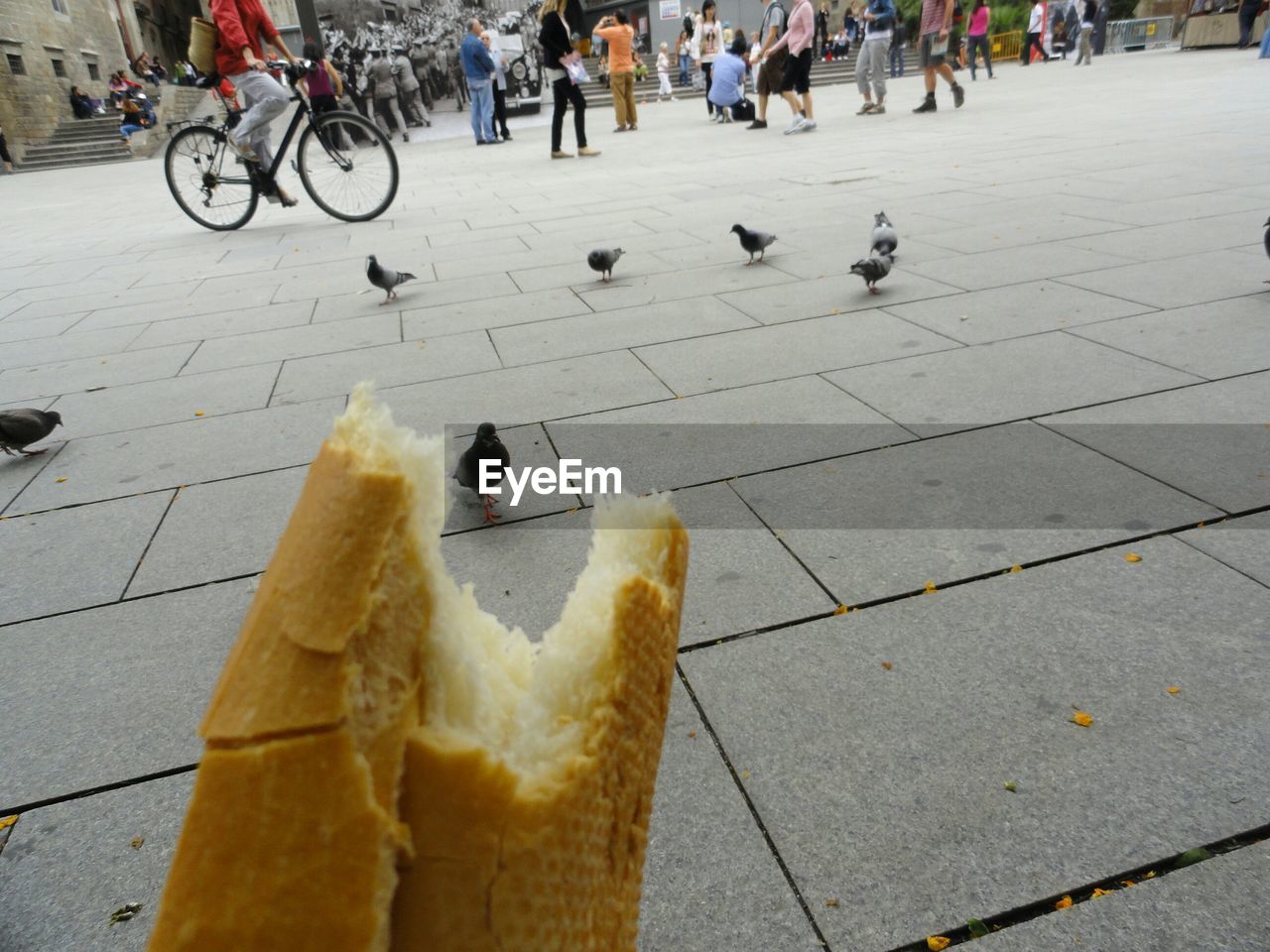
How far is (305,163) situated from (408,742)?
11.9 meters

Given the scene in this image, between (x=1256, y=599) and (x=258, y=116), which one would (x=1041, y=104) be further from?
(x=1256, y=599)

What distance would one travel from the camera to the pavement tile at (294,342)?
242 inches

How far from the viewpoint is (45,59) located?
35.9 metres

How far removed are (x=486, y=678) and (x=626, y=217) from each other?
10.1 meters

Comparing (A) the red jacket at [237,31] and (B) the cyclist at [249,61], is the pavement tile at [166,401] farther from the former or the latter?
(A) the red jacket at [237,31]

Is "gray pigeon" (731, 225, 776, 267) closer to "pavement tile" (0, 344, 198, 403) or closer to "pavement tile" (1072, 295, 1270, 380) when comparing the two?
"pavement tile" (1072, 295, 1270, 380)

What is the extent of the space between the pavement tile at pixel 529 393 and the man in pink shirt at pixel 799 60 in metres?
13.1

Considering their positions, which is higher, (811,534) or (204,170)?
(204,170)

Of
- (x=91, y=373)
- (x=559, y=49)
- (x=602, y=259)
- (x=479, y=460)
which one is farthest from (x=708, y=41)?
(x=479, y=460)

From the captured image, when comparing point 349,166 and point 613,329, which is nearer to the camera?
point 613,329

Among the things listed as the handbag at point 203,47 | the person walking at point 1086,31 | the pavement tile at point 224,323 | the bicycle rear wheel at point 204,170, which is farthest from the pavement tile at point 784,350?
the person walking at point 1086,31

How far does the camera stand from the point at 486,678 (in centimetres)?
61

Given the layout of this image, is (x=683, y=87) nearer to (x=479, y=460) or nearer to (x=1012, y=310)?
(x=1012, y=310)

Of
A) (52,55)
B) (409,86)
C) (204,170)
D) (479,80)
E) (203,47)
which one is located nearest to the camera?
(203,47)
